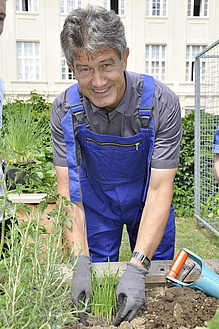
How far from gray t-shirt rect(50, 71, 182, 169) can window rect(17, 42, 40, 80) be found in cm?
1515

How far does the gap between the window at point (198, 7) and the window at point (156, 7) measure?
130 centimetres

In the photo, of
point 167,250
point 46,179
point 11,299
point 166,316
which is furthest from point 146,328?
point 46,179

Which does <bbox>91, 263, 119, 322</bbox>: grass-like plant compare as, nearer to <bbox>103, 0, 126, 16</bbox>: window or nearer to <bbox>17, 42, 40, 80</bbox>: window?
<bbox>17, 42, 40, 80</bbox>: window

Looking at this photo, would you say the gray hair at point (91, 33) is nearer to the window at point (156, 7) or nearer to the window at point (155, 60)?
the window at point (155, 60)

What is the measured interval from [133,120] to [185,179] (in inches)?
149

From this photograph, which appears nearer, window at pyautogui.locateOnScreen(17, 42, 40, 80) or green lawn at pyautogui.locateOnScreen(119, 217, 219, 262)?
green lawn at pyautogui.locateOnScreen(119, 217, 219, 262)

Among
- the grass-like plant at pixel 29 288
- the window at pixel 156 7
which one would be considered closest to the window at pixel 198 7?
the window at pixel 156 7

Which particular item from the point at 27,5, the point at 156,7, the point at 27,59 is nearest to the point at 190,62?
the point at 156,7

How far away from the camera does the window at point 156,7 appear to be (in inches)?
630

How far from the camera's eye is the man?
1.33m

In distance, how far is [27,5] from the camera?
15.8m

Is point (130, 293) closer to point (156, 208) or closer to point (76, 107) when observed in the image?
point (156, 208)

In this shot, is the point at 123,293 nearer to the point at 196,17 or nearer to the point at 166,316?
the point at 166,316

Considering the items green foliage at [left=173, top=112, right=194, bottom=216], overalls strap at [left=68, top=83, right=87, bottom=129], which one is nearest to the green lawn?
green foliage at [left=173, top=112, right=194, bottom=216]
